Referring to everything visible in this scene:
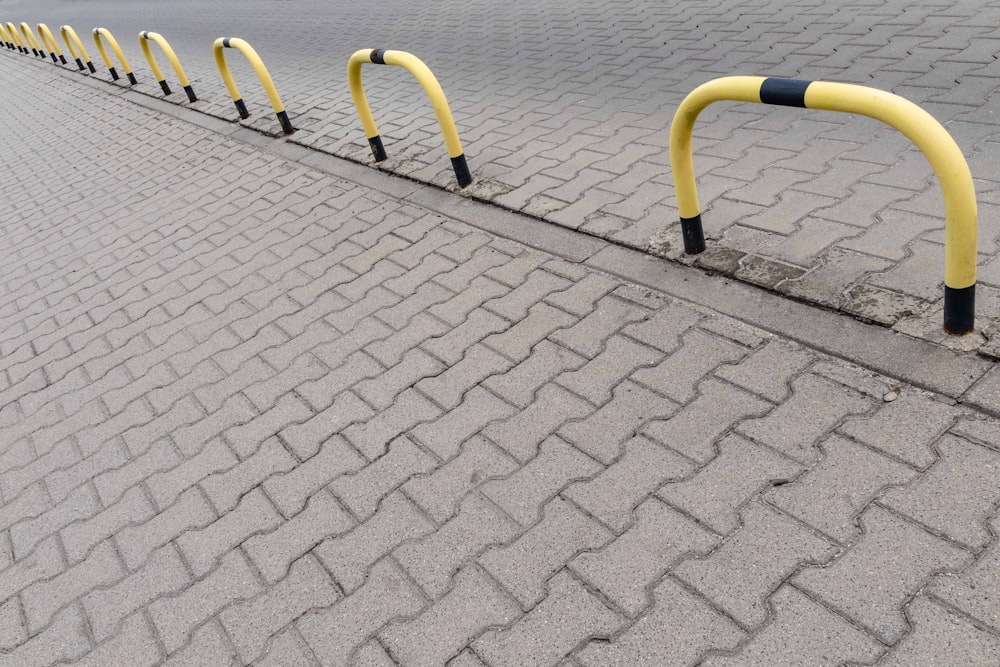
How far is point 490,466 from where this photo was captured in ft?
8.94

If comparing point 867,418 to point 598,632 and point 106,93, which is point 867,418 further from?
point 106,93

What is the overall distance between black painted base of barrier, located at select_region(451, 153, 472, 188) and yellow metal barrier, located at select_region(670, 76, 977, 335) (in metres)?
2.15

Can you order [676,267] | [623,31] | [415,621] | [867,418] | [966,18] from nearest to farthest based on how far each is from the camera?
1. [415,621]
2. [867,418]
3. [676,267]
4. [966,18]
5. [623,31]

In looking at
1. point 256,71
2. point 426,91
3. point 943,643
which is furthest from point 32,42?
point 943,643

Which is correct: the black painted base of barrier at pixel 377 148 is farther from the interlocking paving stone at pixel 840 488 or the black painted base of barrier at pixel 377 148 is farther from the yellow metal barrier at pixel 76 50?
the yellow metal barrier at pixel 76 50

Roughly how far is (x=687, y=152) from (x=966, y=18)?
3.79 m

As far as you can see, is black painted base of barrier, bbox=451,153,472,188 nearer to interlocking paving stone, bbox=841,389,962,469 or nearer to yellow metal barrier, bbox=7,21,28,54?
interlocking paving stone, bbox=841,389,962,469

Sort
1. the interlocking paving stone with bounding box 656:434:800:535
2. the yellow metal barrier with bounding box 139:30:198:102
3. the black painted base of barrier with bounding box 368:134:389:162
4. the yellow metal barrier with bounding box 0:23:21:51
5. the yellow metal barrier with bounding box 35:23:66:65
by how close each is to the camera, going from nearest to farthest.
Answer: the interlocking paving stone with bounding box 656:434:800:535, the black painted base of barrier with bounding box 368:134:389:162, the yellow metal barrier with bounding box 139:30:198:102, the yellow metal barrier with bounding box 35:23:66:65, the yellow metal barrier with bounding box 0:23:21:51

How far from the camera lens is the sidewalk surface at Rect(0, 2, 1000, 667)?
2092 mm

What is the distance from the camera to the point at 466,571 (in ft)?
7.72

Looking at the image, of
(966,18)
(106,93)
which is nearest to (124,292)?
(966,18)

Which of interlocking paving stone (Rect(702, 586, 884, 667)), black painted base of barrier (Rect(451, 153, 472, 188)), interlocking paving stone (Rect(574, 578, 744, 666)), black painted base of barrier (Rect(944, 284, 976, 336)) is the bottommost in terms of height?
interlocking paving stone (Rect(702, 586, 884, 667))

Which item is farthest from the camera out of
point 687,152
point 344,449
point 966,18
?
point 966,18

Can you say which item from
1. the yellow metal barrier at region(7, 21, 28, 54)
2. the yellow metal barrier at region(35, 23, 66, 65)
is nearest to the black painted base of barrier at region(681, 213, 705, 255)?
the yellow metal barrier at region(35, 23, 66, 65)
